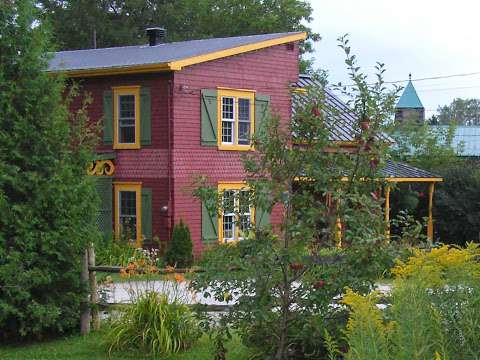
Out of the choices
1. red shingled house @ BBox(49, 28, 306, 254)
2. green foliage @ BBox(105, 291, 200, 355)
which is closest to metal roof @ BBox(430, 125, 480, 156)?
A: red shingled house @ BBox(49, 28, 306, 254)

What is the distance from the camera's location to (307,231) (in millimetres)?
7555

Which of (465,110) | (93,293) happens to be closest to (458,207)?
(93,293)

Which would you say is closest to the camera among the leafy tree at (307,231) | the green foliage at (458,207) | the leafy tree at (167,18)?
the leafy tree at (307,231)

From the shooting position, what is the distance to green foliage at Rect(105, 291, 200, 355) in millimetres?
9234

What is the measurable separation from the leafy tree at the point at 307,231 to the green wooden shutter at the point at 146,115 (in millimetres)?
14060

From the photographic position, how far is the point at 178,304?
9.43 metres

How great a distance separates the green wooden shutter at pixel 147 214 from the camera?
21.7 metres

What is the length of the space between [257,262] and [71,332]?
3922 mm

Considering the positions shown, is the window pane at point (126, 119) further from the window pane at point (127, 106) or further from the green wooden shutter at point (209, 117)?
the green wooden shutter at point (209, 117)

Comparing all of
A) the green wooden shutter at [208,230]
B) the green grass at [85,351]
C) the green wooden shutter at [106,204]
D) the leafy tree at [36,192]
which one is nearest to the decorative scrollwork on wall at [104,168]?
the green wooden shutter at [106,204]

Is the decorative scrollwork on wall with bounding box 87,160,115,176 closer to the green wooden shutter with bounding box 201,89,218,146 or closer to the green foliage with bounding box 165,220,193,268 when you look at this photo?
the green wooden shutter with bounding box 201,89,218,146

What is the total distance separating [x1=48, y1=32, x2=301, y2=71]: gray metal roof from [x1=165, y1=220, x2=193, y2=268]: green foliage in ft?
14.6

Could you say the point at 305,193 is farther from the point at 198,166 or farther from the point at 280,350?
the point at 198,166

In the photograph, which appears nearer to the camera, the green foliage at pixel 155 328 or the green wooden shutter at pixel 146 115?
the green foliage at pixel 155 328
